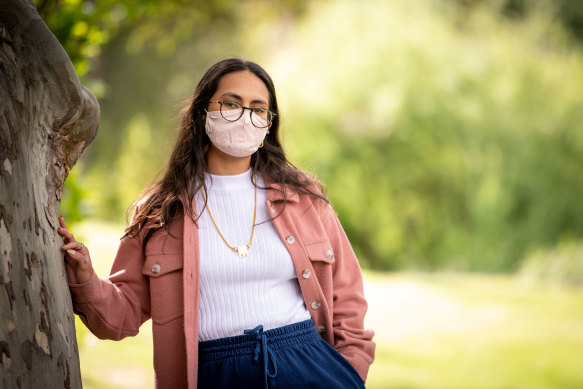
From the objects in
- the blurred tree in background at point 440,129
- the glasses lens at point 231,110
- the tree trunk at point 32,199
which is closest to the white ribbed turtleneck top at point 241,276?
the glasses lens at point 231,110

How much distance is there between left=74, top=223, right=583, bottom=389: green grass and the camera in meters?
5.35

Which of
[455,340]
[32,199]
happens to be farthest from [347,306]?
[455,340]

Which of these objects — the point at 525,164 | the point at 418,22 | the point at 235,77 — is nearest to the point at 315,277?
the point at 235,77

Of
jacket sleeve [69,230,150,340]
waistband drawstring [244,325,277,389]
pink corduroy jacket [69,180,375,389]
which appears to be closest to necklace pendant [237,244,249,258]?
pink corduroy jacket [69,180,375,389]

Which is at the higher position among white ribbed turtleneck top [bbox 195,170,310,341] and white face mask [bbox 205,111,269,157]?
white face mask [bbox 205,111,269,157]

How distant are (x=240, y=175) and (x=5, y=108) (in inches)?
37.1

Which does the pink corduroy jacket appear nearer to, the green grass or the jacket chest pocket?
the jacket chest pocket

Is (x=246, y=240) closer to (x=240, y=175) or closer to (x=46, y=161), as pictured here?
(x=240, y=175)

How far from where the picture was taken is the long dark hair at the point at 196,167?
227 centimetres

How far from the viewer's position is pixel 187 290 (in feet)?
6.93

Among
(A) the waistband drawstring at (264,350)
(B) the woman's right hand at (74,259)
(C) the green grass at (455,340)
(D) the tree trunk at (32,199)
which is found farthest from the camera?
(C) the green grass at (455,340)

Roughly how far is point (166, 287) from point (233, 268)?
24 centimetres

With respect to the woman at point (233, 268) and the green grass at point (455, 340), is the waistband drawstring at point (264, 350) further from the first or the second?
the green grass at point (455, 340)

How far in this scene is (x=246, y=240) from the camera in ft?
7.32
